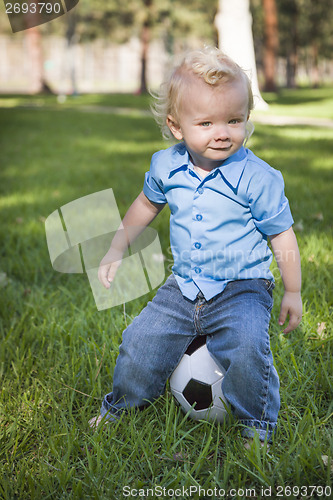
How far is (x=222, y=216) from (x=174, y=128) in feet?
1.26

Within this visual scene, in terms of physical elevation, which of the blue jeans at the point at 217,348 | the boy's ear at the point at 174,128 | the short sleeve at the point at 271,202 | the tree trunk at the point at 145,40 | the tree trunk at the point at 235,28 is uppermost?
the boy's ear at the point at 174,128

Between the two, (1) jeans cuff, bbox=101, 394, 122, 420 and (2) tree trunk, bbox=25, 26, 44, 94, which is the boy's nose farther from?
(2) tree trunk, bbox=25, 26, 44, 94

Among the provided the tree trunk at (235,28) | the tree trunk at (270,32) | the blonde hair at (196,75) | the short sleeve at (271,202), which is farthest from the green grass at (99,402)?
the tree trunk at (270,32)

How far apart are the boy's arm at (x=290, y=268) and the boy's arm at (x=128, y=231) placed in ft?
1.81

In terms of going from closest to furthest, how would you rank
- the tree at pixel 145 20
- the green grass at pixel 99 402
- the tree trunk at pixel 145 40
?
the green grass at pixel 99 402 < the tree trunk at pixel 145 40 < the tree at pixel 145 20

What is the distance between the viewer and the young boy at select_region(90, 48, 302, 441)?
189cm

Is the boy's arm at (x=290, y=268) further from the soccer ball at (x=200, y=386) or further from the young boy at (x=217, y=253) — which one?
the soccer ball at (x=200, y=386)

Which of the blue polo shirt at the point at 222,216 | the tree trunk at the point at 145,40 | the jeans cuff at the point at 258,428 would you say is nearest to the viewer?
the jeans cuff at the point at 258,428

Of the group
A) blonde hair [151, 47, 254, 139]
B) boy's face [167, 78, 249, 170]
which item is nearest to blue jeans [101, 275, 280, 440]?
boy's face [167, 78, 249, 170]

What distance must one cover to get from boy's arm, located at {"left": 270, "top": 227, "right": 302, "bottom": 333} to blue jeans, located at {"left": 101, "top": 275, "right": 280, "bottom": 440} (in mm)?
88

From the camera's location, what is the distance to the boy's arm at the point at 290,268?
1.96 meters

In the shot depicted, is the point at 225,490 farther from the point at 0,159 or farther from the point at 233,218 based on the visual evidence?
the point at 0,159

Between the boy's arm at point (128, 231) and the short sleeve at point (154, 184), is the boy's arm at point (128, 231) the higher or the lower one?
the lower one

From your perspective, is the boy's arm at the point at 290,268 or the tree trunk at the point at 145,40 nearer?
the boy's arm at the point at 290,268
